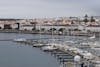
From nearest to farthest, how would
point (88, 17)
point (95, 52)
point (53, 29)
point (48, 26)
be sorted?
1. point (95, 52)
2. point (53, 29)
3. point (48, 26)
4. point (88, 17)

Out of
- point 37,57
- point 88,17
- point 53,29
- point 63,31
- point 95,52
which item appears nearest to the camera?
point 95,52

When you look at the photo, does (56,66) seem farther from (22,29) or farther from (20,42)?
(22,29)

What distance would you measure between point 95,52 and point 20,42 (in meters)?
7.30

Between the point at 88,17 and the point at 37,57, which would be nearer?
the point at 37,57

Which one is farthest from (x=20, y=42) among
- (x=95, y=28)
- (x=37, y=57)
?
(x=95, y=28)

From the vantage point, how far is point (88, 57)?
9461mm

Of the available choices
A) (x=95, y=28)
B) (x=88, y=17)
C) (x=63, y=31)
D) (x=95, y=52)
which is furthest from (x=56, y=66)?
(x=88, y=17)

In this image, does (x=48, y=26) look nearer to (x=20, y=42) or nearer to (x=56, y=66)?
(x=20, y=42)

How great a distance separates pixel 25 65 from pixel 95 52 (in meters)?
Result: 2.16

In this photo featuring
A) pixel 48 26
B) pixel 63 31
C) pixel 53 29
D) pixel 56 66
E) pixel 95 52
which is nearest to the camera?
pixel 56 66

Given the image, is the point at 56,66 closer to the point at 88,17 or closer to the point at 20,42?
the point at 20,42

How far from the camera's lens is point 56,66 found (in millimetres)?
9117

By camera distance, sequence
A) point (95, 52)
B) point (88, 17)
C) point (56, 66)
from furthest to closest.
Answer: point (88, 17) → point (95, 52) → point (56, 66)

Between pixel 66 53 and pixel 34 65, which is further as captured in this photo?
pixel 66 53
